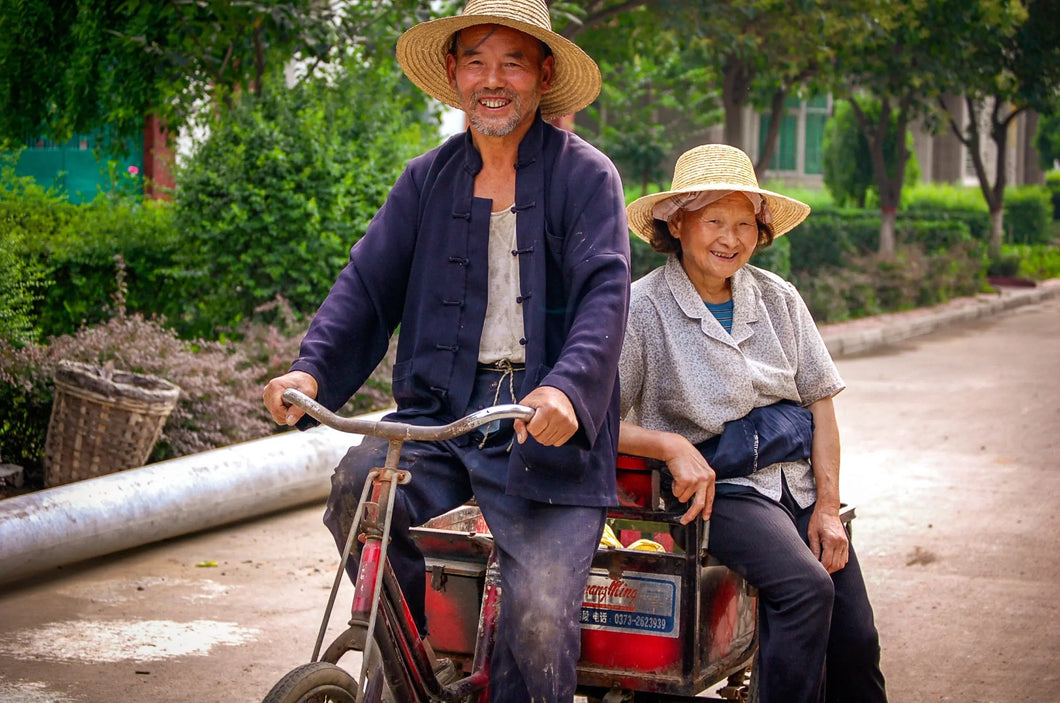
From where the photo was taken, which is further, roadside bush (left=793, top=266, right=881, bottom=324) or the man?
roadside bush (left=793, top=266, right=881, bottom=324)

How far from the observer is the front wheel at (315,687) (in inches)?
104

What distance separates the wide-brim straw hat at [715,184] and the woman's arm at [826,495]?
59 cm

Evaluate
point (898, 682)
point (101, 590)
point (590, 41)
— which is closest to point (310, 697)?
point (898, 682)

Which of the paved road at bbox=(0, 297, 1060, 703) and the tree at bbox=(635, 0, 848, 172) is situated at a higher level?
the tree at bbox=(635, 0, 848, 172)

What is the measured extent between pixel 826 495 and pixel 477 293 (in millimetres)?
1109

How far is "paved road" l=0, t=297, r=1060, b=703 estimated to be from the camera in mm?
4445

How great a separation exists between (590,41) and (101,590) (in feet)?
31.2

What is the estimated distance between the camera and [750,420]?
351 cm

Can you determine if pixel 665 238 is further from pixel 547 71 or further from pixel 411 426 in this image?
pixel 411 426

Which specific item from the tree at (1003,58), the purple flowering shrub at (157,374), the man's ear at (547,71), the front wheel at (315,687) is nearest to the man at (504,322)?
the man's ear at (547,71)

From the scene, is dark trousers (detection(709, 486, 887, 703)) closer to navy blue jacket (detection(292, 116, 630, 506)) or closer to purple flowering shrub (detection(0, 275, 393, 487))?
navy blue jacket (detection(292, 116, 630, 506))

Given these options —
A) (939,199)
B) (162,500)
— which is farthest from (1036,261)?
(162,500)

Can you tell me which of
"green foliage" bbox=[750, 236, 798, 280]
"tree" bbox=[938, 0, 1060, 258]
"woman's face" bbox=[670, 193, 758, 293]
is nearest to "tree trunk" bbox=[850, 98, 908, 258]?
"tree" bbox=[938, 0, 1060, 258]

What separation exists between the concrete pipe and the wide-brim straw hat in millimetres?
2833
